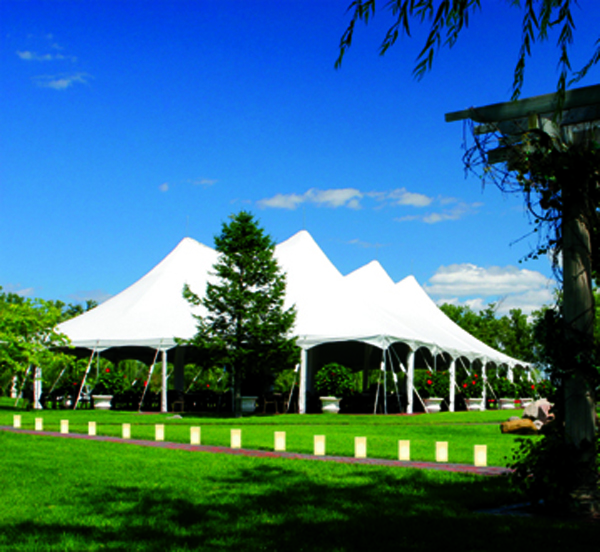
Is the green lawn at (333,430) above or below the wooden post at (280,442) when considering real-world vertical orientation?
below

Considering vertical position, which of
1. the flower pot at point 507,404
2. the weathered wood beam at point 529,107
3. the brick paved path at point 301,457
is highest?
the weathered wood beam at point 529,107

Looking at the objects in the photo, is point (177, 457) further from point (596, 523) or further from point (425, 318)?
point (425, 318)

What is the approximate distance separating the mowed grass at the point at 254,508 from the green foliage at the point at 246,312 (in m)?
10.6

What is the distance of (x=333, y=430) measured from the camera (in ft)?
56.5

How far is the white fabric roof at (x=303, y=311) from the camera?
2447 centimetres

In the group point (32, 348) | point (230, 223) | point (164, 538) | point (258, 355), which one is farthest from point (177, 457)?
point (32, 348)

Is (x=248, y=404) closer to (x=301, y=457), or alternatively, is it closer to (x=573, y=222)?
(x=301, y=457)

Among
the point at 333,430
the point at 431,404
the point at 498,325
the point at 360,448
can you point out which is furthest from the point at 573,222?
the point at 498,325

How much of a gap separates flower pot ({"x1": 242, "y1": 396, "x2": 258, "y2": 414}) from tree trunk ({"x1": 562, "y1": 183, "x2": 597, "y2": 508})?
1751 centimetres

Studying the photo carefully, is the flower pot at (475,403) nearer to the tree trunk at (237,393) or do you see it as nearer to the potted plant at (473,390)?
the potted plant at (473,390)

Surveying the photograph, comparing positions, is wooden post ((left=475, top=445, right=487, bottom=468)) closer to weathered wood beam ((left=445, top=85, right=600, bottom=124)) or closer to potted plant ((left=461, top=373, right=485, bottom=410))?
weathered wood beam ((left=445, top=85, right=600, bottom=124))

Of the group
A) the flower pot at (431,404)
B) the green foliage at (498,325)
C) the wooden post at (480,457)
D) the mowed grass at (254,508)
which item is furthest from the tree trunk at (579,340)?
the green foliage at (498,325)

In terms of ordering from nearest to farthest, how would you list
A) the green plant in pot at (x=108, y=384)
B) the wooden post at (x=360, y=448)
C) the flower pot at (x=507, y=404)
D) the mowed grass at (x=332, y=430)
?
the wooden post at (x=360, y=448)
the mowed grass at (x=332, y=430)
the green plant in pot at (x=108, y=384)
the flower pot at (x=507, y=404)

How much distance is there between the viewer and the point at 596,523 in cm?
621
